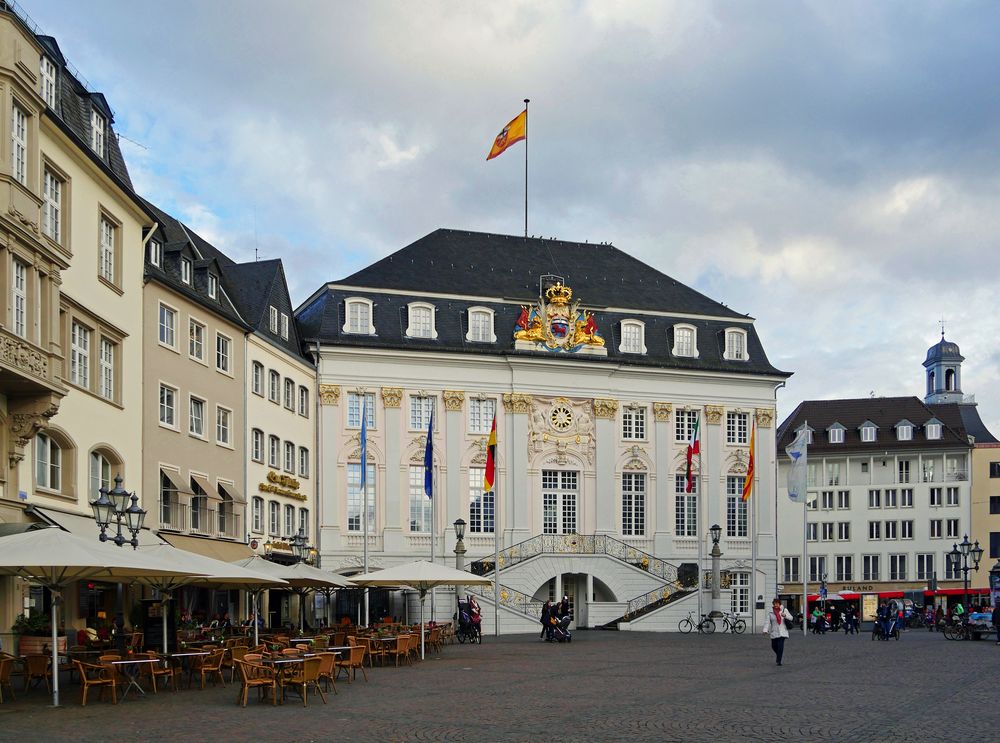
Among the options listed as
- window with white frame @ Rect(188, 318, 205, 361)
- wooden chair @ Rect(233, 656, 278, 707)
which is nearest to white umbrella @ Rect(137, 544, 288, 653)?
wooden chair @ Rect(233, 656, 278, 707)

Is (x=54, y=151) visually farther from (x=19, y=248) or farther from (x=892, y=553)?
(x=892, y=553)

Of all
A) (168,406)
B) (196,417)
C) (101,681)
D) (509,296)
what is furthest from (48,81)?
(509,296)

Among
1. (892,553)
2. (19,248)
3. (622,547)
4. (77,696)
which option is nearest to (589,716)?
(77,696)

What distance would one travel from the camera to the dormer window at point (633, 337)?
68.1 m

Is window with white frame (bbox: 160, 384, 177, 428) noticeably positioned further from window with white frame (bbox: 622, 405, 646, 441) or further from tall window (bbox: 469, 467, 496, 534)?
window with white frame (bbox: 622, 405, 646, 441)

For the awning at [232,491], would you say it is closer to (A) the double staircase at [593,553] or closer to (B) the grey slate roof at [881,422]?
(A) the double staircase at [593,553]

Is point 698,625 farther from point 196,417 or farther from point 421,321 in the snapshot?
point 196,417

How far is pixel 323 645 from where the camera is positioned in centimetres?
3147

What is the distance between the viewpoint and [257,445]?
2092 inches

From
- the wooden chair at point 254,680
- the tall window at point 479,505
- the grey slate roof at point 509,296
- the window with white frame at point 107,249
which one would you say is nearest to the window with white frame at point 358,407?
the grey slate roof at point 509,296

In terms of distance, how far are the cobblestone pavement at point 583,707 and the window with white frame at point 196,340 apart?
1507 centimetres

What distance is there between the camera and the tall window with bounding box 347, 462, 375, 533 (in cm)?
6291

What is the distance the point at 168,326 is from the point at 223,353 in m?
5.92

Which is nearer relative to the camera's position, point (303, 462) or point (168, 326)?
point (168, 326)
